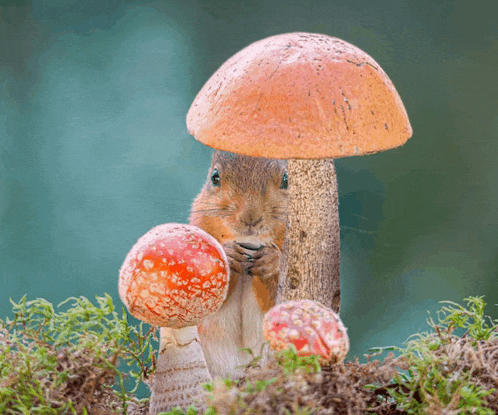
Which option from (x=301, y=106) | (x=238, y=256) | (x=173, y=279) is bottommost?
(x=173, y=279)

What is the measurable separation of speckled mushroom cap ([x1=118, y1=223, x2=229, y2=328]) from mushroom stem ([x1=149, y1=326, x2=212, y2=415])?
0.14m

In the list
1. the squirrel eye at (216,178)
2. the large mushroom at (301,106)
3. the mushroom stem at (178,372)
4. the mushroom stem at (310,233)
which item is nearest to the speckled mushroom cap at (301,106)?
the large mushroom at (301,106)

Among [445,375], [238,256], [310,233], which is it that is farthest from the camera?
[238,256]

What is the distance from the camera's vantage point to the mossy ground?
2.43ft

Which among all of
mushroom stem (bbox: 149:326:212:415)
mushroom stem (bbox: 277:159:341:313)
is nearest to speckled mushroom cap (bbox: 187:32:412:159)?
mushroom stem (bbox: 277:159:341:313)

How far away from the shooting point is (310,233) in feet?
3.52

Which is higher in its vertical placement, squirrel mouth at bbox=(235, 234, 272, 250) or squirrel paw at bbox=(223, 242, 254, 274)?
squirrel mouth at bbox=(235, 234, 272, 250)

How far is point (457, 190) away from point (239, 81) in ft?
3.91

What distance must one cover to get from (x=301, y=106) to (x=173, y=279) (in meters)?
0.35

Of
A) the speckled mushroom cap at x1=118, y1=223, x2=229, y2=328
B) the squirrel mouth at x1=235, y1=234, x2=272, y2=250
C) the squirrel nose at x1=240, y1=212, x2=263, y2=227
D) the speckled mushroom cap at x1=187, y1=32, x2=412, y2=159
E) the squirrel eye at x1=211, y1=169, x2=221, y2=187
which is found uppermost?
the squirrel eye at x1=211, y1=169, x2=221, y2=187

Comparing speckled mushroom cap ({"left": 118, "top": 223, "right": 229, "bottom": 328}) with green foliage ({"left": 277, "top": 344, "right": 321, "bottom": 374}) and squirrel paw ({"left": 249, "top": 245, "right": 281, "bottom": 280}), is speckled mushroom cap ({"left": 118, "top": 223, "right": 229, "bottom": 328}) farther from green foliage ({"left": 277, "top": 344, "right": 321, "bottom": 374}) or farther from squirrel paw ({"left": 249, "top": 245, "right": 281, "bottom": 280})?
squirrel paw ({"left": 249, "top": 245, "right": 281, "bottom": 280})

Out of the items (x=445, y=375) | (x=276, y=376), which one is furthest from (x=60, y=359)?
(x=445, y=375)

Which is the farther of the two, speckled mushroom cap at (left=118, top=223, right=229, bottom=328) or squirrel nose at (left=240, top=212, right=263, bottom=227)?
squirrel nose at (left=240, top=212, right=263, bottom=227)

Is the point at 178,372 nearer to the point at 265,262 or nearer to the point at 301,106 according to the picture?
the point at 265,262
